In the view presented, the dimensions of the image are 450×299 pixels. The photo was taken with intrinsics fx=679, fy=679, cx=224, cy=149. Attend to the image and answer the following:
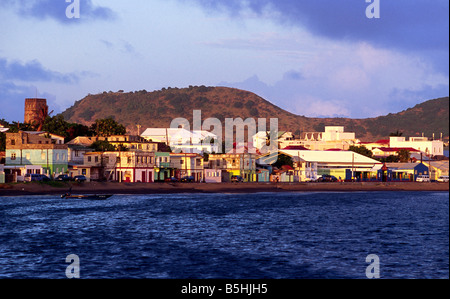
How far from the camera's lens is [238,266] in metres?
42.8

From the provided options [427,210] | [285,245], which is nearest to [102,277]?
[285,245]

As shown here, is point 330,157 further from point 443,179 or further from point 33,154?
point 33,154

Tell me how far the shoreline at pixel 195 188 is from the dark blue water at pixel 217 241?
53.0ft

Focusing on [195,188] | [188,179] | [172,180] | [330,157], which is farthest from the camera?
[330,157]

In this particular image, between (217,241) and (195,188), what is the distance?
76.2 meters

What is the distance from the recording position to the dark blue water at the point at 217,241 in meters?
41.4

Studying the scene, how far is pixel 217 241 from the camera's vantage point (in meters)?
55.3

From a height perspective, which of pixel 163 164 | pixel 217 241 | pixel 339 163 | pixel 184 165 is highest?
pixel 339 163

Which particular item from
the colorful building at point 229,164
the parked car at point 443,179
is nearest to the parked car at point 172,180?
the colorful building at point 229,164

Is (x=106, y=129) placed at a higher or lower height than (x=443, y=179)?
higher

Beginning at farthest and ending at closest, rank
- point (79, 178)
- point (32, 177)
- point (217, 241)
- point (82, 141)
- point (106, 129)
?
point (106, 129), point (82, 141), point (79, 178), point (32, 177), point (217, 241)
